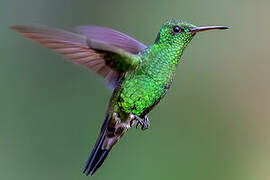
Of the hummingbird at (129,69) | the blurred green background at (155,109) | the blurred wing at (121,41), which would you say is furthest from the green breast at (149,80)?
the blurred green background at (155,109)

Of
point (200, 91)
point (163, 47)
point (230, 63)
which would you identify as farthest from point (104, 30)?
point (230, 63)

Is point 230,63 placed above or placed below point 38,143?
above

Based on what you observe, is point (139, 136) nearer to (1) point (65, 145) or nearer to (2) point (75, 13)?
(1) point (65, 145)

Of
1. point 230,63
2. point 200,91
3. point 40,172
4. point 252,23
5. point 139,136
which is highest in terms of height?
point 252,23

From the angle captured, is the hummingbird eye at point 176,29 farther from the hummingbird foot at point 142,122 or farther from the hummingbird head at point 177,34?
the hummingbird foot at point 142,122

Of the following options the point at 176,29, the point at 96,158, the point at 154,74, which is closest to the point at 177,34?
the point at 176,29

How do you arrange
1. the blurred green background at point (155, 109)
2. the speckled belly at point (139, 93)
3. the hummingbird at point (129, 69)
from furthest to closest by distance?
the blurred green background at point (155, 109), the speckled belly at point (139, 93), the hummingbird at point (129, 69)

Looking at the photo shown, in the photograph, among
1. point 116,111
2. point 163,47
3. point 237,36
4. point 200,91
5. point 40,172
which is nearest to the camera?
point 163,47

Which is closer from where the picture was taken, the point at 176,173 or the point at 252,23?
the point at 176,173
